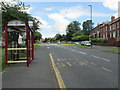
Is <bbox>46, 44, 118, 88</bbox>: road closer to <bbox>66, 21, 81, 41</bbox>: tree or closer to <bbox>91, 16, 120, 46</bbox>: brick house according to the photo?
<bbox>91, 16, 120, 46</bbox>: brick house

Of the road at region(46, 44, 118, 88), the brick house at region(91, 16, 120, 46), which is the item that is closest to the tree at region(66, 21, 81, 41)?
the brick house at region(91, 16, 120, 46)

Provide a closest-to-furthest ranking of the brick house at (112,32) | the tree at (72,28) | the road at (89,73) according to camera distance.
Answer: the road at (89,73), the brick house at (112,32), the tree at (72,28)

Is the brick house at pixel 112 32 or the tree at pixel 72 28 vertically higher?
the tree at pixel 72 28

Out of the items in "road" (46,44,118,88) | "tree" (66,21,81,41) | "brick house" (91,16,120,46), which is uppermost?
"tree" (66,21,81,41)

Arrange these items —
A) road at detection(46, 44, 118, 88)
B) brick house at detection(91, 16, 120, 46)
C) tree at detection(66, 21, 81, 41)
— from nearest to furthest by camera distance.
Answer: road at detection(46, 44, 118, 88)
brick house at detection(91, 16, 120, 46)
tree at detection(66, 21, 81, 41)

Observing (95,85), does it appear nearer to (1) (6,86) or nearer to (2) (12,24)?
(1) (6,86)

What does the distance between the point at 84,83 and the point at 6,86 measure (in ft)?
8.90

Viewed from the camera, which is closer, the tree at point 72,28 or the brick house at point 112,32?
the brick house at point 112,32

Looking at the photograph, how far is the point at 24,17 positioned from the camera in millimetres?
18797

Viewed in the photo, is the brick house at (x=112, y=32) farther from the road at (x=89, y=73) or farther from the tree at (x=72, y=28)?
the tree at (x=72, y=28)

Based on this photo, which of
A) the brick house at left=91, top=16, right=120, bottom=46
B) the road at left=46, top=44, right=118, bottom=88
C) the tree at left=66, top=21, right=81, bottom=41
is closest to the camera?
the road at left=46, top=44, right=118, bottom=88

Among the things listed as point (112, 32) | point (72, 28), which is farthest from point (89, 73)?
point (72, 28)

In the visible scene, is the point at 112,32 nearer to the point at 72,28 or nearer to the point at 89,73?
the point at 89,73

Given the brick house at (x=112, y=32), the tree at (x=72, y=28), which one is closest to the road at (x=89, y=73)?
the brick house at (x=112, y=32)
